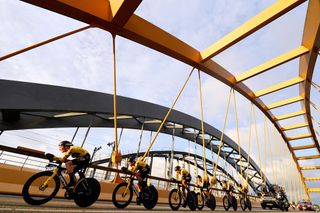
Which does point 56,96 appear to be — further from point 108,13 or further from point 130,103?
point 108,13

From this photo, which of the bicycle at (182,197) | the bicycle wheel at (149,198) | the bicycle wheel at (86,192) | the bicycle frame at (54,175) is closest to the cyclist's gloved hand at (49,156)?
the bicycle frame at (54,175)

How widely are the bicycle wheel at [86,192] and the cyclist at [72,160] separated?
169 millimetres

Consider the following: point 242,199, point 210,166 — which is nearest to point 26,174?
point 242,199

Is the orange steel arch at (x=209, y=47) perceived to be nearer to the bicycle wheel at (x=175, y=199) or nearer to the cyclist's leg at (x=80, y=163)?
the cyclist's leg at (x=80, y=163)

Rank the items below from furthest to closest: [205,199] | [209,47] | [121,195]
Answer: [209,47], [205,199], [121,195]

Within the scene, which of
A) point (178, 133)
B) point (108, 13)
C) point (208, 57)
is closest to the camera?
point (108, 13)

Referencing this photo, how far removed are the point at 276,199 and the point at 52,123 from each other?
59.2 ft

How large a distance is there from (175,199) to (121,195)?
225cm

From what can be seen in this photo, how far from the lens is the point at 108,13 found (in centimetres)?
686

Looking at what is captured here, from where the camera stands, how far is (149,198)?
575cm

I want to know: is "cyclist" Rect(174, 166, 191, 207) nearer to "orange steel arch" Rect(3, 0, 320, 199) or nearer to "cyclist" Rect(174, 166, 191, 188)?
"cyclist" Rect(174, 166, 191, 188)

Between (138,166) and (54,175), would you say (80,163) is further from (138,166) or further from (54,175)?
(138,166)

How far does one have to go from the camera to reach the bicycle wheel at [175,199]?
6.48m

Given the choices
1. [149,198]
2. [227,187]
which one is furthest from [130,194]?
[227,187]
